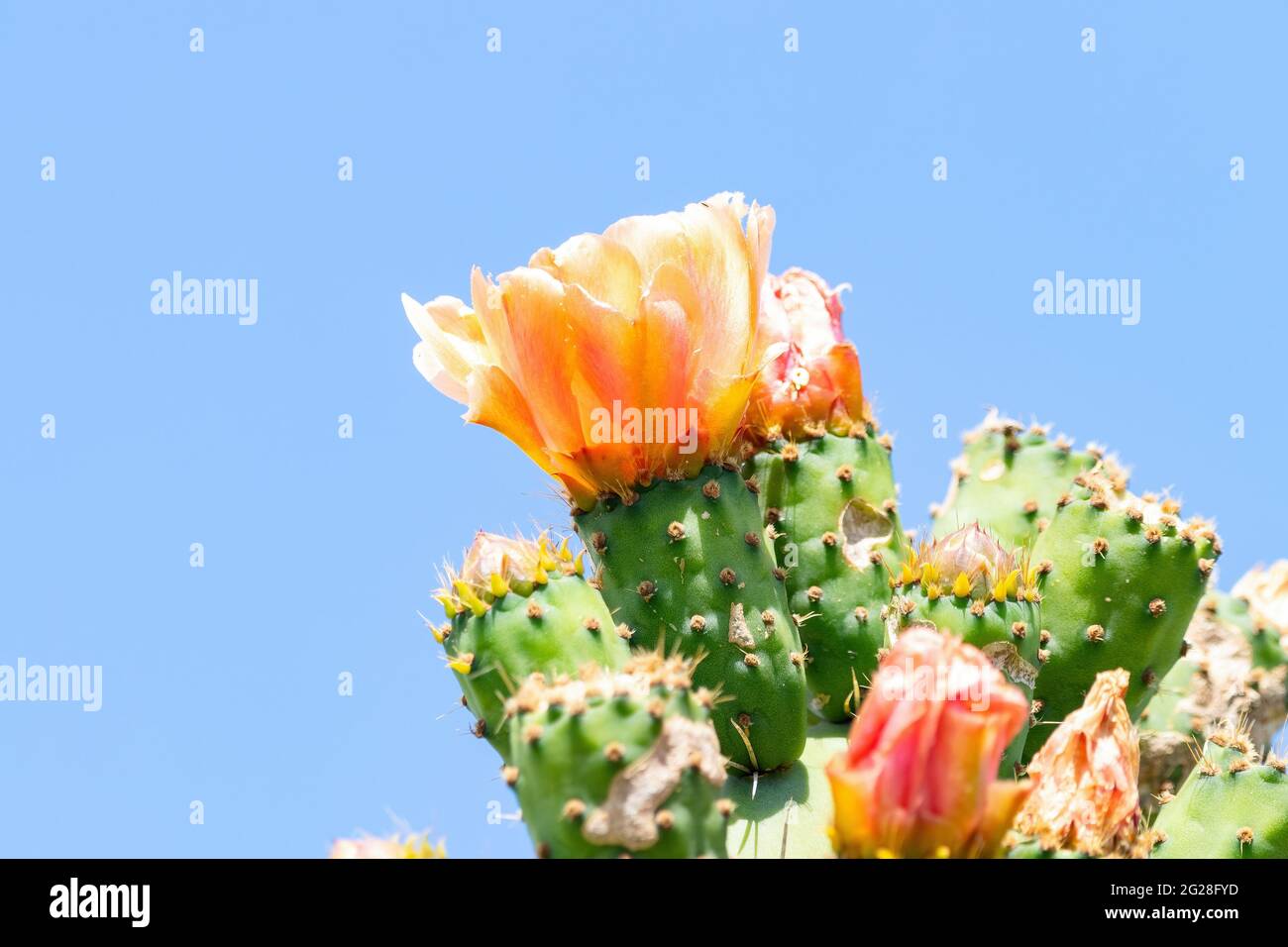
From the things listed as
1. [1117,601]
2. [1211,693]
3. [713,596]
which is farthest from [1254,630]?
[713,596]

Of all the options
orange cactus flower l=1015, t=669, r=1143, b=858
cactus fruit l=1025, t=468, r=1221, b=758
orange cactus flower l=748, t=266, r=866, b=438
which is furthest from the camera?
orange cactus flower l=748, t=266, r=866, b=438

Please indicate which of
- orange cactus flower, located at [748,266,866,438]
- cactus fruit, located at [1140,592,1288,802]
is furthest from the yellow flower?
cactus fruit, located at [1140,592,1288,802]

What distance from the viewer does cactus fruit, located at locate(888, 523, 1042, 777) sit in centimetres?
448

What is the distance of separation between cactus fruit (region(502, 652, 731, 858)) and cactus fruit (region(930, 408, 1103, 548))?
2.22 meters

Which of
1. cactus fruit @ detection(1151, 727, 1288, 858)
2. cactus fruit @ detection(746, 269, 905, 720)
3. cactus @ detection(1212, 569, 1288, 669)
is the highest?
cactus fruit @ detection(746, 269, 905, 720)

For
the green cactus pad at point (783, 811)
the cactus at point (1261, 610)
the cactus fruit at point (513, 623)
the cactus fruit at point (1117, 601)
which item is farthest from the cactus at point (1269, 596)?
the cactus fruit at point (513, 623)

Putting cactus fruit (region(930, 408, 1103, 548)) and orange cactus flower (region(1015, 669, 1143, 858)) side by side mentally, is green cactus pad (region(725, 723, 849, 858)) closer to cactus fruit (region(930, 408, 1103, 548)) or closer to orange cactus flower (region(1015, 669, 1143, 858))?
orange cactus flower (region(1015, 669, 1143, 858))

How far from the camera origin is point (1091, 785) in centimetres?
395

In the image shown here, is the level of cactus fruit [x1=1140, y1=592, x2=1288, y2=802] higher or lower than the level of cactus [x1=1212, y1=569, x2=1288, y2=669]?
lower

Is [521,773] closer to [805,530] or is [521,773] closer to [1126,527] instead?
[805,530]

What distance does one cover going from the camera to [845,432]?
517cm

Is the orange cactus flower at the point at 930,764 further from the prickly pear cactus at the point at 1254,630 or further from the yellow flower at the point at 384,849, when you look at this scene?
the prickly pear cactus at the point at 1254,630
